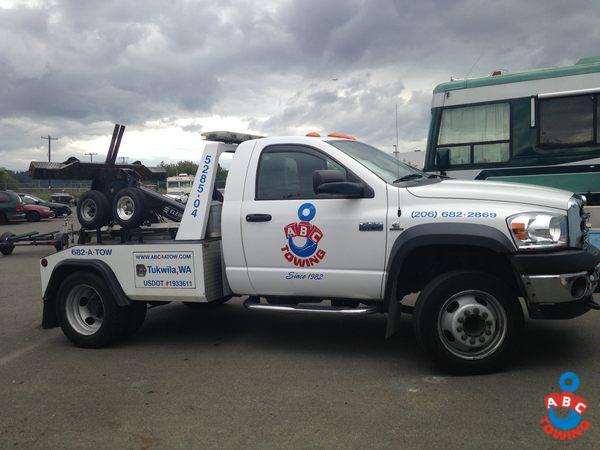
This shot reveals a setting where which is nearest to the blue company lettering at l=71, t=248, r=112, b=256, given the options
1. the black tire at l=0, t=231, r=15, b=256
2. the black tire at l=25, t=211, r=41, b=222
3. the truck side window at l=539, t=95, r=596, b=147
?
the truck side window at l=539, t=95, r=596, b=147

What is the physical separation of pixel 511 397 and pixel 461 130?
18.0 feet

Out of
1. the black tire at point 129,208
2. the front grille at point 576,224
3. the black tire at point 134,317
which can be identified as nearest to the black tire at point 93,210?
the black tire at point 129,208

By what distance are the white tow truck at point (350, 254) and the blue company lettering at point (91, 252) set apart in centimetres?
1

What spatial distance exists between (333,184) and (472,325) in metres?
1.57

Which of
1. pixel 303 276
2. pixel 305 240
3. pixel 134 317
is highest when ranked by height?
pixel 305 240

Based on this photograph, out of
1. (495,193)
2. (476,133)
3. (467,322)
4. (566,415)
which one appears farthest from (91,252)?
(476,133)

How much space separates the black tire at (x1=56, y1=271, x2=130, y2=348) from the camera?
5.68m

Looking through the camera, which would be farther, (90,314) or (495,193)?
(90,314)

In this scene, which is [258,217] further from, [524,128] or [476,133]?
[524,128]

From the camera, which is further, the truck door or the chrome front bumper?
the truck door

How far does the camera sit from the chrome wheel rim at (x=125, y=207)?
18.6 ft

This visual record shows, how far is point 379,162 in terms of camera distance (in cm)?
526

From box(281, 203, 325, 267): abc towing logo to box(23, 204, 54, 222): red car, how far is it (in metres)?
A: 26.8

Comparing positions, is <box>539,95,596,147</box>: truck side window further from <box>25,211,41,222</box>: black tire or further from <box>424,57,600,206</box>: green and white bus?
<box>25,211,41,222</box>: black tire
